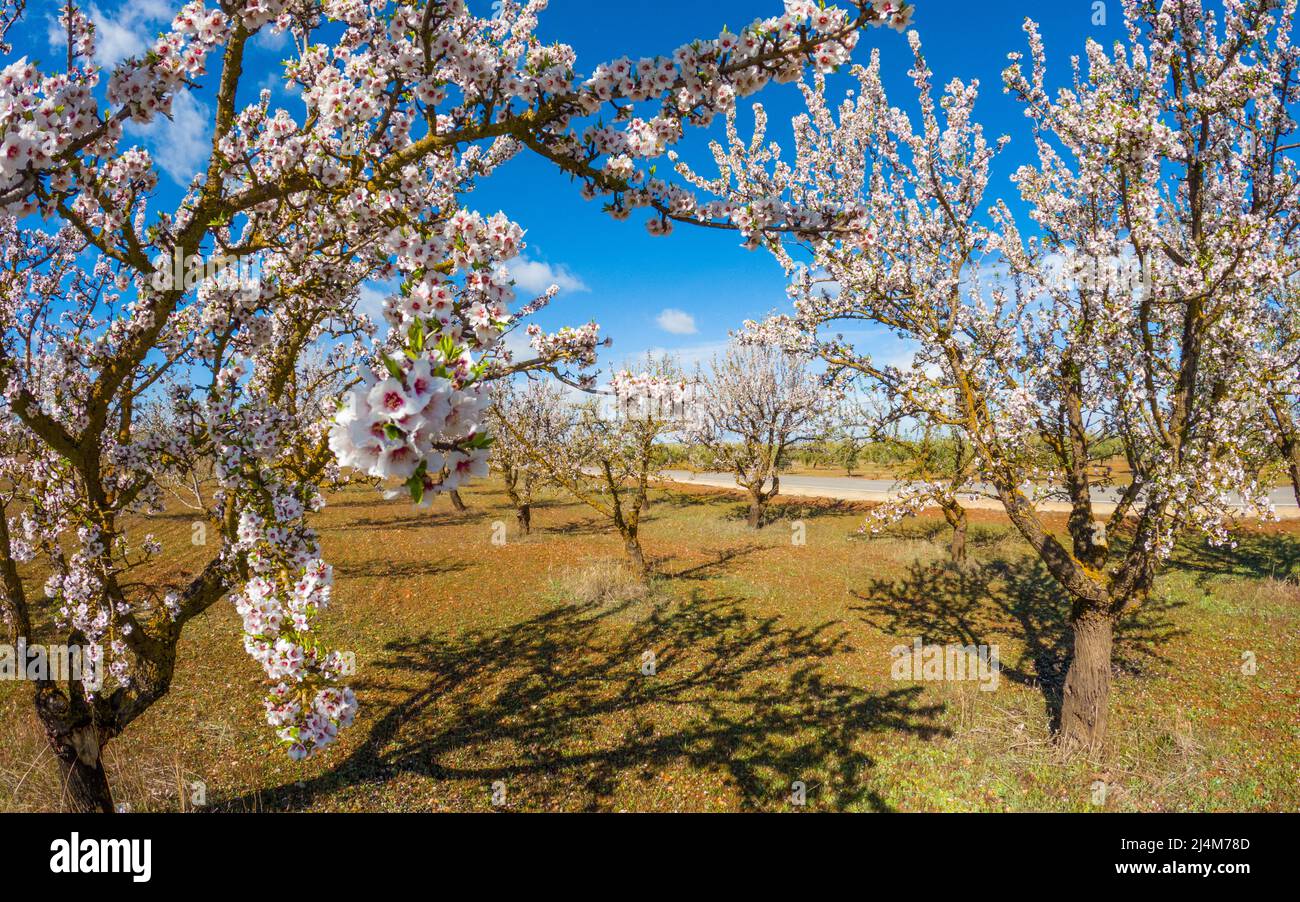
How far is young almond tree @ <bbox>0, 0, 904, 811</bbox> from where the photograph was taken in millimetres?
2475

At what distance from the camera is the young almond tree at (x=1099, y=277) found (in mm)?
5551

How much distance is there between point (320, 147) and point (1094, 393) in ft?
30.6

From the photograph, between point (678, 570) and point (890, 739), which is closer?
point (890, 739)

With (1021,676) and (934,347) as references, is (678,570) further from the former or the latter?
(934,347)

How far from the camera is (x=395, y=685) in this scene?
9.58 meters

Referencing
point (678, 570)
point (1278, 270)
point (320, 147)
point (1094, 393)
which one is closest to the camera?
point (320, 147)

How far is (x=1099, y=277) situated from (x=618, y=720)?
7.94 m

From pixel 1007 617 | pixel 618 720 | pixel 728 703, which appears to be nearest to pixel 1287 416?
pixel 1007 617

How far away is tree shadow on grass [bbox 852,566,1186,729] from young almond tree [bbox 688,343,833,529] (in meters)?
9.81

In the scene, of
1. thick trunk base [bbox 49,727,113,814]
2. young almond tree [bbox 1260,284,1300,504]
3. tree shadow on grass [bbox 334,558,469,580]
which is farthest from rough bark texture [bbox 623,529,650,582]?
young almond tree [bbox 1260,284,1300,504]

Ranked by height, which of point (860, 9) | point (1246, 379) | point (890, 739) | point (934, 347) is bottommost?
point (890, 739)

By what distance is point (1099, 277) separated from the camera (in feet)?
19.4

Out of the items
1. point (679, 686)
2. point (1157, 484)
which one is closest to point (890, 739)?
point (679, 686)

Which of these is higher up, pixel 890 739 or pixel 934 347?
pixel 934 347
